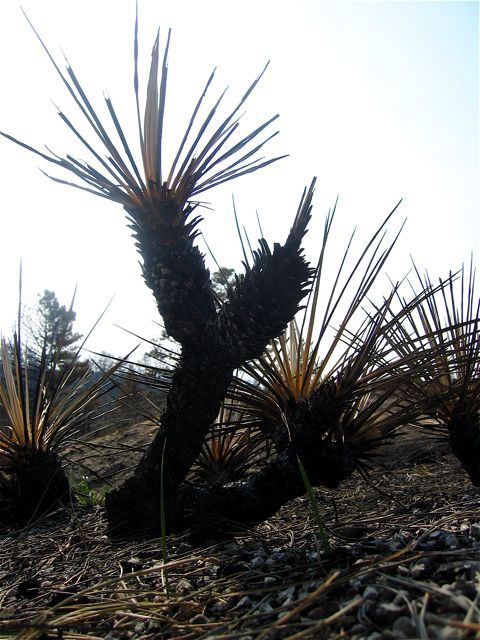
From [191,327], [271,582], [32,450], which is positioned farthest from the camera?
[32,450]

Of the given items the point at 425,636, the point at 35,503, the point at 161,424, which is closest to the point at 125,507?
the point at 161,424

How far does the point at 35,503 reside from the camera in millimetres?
2342

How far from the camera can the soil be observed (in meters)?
0.86

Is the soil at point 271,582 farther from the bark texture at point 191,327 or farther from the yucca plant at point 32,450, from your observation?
the yucca plant at point 32,450

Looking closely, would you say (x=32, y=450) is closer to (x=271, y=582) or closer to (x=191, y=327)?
(x=191, y=327)

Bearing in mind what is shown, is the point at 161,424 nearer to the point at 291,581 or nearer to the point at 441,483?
the point at 291,581

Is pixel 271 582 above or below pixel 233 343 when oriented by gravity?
below

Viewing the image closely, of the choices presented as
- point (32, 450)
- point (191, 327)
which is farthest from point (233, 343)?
point (32, 450)

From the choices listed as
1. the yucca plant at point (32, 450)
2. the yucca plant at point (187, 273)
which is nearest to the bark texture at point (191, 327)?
the yucca plant at point (187, 273)

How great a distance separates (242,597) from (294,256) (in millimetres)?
805

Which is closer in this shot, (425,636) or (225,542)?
(425,636)

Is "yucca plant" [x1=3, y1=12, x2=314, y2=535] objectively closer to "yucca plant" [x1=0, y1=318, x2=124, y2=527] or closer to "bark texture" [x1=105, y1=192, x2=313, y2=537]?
"bark texture" [x1=105, y1=192, x2=313, y2=537]

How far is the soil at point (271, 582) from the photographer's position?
2.82ft

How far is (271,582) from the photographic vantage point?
1.15 metres
